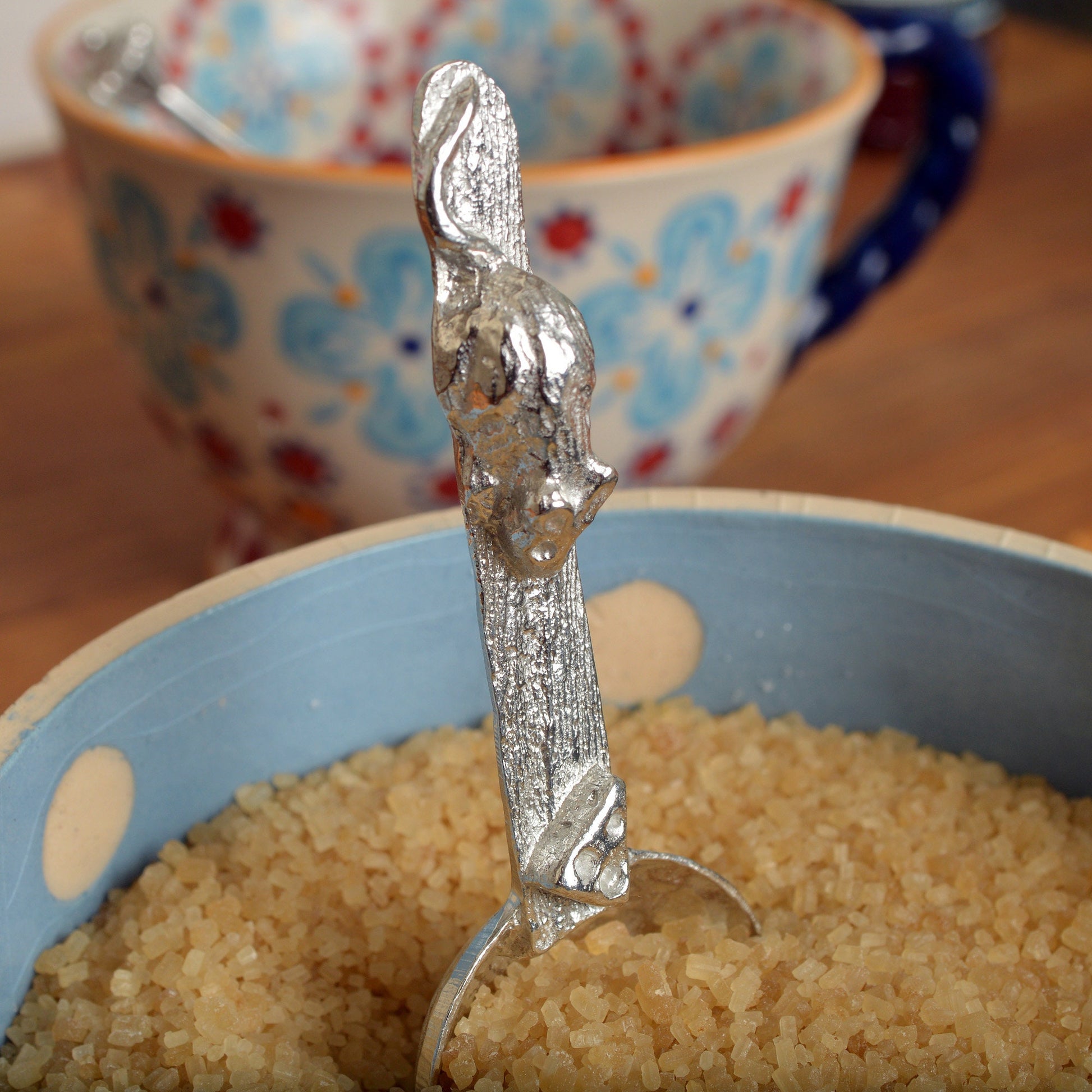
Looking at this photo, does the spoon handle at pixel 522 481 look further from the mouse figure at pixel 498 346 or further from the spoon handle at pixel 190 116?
the spoon handle at pixel 190 116

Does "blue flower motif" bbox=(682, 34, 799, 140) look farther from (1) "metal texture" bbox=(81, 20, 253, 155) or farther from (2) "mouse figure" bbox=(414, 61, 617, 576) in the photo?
(2) "mouse figure" bbox=(414, 61, 617, 576)

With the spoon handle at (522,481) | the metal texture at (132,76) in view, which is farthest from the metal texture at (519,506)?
the metal texture at (132,76)

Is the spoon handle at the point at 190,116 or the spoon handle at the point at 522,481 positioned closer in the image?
the spoon handle at the point at 522,481

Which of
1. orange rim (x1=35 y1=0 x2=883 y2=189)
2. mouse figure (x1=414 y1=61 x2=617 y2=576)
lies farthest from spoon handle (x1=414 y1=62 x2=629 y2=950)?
orange rim (x1=35 y1=0 x2=883 y2=189)

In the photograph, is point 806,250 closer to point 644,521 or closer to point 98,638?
point 644,521

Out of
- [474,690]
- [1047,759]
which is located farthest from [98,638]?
[1047,759]

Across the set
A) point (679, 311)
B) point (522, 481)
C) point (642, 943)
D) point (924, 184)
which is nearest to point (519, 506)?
point (522, 481)

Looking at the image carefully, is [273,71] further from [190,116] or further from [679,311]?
[679,311]
